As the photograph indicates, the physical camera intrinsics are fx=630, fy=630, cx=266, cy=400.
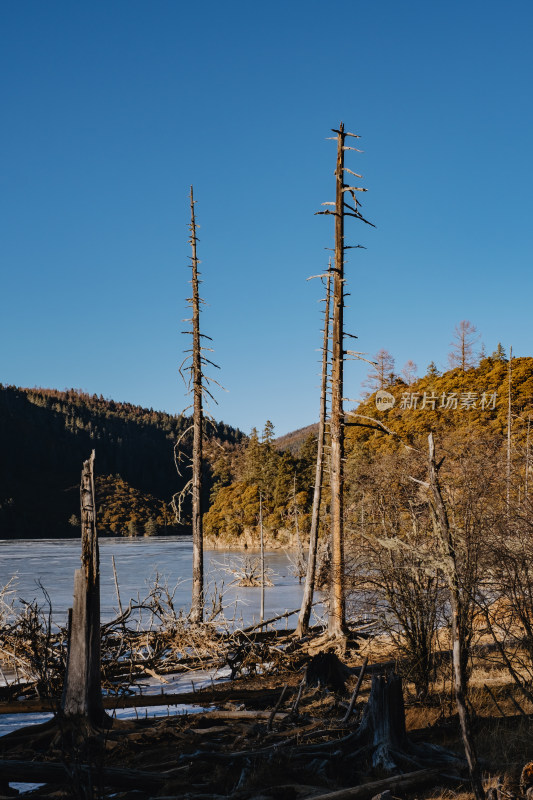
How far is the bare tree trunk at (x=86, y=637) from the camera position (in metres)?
6.72

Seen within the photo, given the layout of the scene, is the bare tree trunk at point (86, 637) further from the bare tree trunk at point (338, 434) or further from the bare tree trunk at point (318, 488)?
the bare tree trunk at point (318, 488)

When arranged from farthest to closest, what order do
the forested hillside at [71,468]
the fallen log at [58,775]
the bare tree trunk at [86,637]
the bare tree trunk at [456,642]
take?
the forested hillside at [71,468]
the bare tree trunk at [86,637]
the fallen log at [58,775]
the bare tree trunk at [456,642]

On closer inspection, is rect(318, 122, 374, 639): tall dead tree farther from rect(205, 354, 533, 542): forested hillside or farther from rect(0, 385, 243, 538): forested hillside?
rect(0, 385, 243, 538): forested hillside

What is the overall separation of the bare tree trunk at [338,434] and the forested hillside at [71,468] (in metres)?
94.3

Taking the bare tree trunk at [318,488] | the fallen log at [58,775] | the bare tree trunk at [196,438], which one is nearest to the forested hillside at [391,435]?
the bare tree trunk at [318,488]

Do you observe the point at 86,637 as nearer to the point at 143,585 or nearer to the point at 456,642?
the point at 456,642

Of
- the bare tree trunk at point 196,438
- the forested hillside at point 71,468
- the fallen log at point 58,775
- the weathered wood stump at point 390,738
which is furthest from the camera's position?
the forested hillside at point 71,468

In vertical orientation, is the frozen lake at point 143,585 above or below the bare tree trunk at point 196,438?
below

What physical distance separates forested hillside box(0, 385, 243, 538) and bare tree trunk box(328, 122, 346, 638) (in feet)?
309

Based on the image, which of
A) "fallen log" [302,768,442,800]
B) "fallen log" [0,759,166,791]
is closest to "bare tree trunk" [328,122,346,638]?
"fallen log" [302,768,442,800]

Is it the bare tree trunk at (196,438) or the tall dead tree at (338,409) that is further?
the bare tree trunk at (196,438)

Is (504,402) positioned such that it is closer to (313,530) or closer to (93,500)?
(313,530)

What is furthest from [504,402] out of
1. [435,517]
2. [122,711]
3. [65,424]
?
[65,424]

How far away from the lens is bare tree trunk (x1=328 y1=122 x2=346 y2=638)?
518 inches
